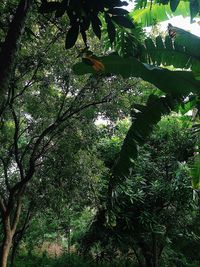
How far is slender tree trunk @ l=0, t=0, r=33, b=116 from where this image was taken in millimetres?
2113

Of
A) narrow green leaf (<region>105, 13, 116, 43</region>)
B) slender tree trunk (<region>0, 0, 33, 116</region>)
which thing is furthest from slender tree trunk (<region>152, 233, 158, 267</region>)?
slender tree trunk (<region>0, 0, 33, 116</region>)

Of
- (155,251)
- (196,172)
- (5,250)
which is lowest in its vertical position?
(196,172)

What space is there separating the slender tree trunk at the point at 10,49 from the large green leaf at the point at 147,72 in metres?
1.03

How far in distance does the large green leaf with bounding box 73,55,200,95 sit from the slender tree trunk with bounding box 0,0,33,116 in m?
1.03

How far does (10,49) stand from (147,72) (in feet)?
5.37

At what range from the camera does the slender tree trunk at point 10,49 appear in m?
2.11

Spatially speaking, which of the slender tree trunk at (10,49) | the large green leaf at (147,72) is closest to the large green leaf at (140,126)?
the large green leaf at (147,72)

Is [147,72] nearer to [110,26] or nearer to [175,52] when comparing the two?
[175,52]

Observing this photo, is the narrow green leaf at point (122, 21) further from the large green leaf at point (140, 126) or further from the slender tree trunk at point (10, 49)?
the large green leaf at point (140, 126)

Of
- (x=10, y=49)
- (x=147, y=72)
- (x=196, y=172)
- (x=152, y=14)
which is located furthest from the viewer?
(x=152, y=14)

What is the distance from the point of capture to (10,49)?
224cm

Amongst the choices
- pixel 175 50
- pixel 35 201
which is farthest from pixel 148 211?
pixel 175 50

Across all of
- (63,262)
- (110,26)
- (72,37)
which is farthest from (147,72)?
(63,262)

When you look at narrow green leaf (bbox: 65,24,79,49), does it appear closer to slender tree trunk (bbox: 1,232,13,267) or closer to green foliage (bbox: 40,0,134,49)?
green foliage (bbox: 40,0,134,49)
